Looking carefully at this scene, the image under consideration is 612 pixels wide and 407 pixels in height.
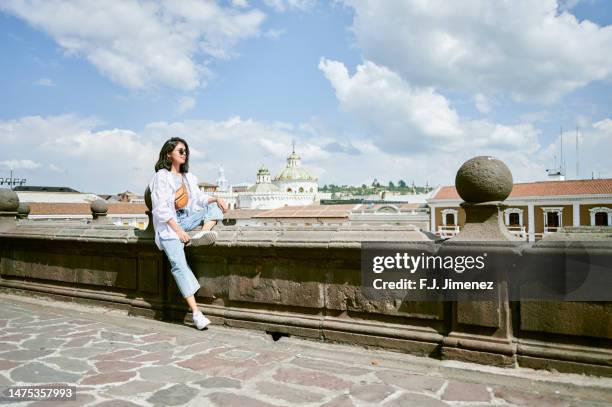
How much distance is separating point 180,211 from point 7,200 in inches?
147

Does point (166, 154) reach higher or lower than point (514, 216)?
higher

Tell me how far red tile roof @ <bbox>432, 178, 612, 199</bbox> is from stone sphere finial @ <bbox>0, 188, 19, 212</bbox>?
39.4m

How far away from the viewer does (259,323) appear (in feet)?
A: 14.2

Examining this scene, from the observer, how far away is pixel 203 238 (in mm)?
4492

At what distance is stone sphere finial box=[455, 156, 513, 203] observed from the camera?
333 centimetres

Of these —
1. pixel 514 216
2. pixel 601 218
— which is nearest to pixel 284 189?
pixel 514 216

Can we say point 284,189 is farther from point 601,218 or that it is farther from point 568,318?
point 568,318

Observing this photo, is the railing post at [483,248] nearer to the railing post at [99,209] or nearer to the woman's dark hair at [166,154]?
the woman's dark hair at [166,154]

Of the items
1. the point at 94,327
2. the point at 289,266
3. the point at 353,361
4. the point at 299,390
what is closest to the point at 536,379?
the point at 353,361

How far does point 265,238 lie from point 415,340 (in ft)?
4.94

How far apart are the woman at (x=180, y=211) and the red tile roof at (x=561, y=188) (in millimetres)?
40190

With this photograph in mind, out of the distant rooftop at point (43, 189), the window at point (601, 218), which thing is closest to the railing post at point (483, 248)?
the window at point (601, 218)

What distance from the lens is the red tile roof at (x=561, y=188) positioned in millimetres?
40875

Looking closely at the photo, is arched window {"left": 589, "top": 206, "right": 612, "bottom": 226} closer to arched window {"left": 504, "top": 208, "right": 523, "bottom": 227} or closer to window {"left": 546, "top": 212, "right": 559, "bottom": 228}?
window {"left": 546, "top": 212, "right": 559, "bottom": 228}
